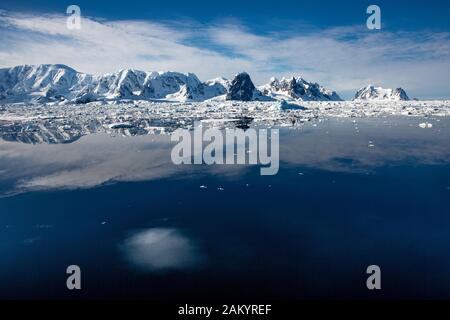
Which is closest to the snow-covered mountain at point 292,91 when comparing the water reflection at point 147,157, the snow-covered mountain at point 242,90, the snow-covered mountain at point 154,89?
the snow-covered mountain at point 154,89

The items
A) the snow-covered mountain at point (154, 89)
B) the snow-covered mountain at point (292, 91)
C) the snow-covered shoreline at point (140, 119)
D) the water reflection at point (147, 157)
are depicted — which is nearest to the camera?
the water reflection at point (147, 157)

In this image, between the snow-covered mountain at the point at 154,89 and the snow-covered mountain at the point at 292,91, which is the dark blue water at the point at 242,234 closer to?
the snow-covered mountain at the point at 154,89

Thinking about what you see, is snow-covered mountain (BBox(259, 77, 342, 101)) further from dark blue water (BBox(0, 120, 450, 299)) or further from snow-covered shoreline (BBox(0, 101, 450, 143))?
dark blue water (BBox(0, 120, 450, 299))

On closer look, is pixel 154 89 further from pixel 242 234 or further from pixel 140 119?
pixel 242 234

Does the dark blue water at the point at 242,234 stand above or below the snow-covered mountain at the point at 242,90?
below

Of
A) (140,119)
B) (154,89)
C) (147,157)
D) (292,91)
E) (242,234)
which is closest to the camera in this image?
(242,234)

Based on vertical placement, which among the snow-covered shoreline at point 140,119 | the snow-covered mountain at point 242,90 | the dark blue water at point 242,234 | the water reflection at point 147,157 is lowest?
the dark blue water at point 242,234

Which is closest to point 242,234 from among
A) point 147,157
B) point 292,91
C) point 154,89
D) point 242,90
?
point 147,157

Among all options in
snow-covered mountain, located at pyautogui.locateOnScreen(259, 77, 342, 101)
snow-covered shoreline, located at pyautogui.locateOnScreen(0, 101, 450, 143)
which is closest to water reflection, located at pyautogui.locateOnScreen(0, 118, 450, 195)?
snow-covered shoreline, located at pyautogui.locateOnScreen(0, 101, 450, 143)
